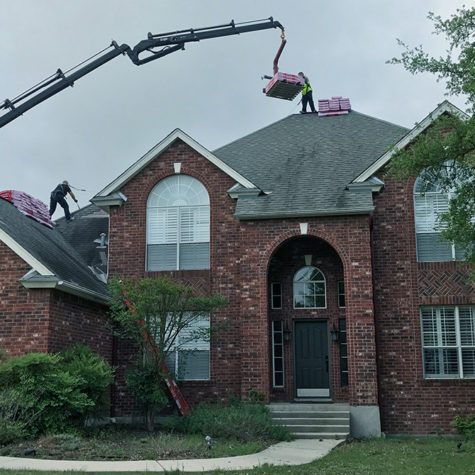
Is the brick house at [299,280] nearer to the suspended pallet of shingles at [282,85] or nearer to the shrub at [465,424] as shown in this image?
the shrub at [465,424]

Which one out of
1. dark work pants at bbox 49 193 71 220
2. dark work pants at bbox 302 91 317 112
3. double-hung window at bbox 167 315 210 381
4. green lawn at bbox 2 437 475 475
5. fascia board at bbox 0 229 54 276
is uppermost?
dark work pants at bbox 302 91 317 112

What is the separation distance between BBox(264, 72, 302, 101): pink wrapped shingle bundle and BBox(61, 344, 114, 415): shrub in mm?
10930

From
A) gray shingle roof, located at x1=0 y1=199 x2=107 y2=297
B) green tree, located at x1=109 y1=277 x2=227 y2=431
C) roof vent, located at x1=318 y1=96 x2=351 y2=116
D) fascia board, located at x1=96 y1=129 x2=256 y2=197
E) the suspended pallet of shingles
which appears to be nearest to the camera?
green tree, located at x1=109 y1=277 x2=227 y2=431

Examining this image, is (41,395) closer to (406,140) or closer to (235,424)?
(235,424)

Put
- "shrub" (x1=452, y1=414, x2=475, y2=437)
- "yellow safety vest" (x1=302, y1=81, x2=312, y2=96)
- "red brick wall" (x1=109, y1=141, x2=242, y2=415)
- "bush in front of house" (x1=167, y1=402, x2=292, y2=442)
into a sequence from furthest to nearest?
"yellow safety vest" (x1=302, y1=81, x2=312, y2=96), "red brick wall" (x1=109, y1=141, x2=242, y2=415), "shrub" (x1=452, y1=414, x2=475, y2=437), "bush in front of house" (x1=167, y1=402, x2=292, y2=442)

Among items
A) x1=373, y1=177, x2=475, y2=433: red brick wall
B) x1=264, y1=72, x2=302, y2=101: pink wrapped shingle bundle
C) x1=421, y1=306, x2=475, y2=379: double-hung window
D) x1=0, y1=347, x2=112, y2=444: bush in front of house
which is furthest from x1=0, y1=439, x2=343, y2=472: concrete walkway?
x1=264, y1=72, x2=302, y2=101: pink wrapped shingle bundle

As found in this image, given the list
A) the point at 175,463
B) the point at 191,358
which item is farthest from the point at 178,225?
the point at 175,463

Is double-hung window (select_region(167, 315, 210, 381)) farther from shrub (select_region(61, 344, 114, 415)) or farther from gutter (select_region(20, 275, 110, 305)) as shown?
gutter (select_region(20, 275, 110, 305))

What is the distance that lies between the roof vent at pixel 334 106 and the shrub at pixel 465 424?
10.9 metres

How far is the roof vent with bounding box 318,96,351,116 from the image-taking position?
22.8 meters

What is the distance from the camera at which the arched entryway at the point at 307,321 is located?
17.3 m

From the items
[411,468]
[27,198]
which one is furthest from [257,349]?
[27,198]

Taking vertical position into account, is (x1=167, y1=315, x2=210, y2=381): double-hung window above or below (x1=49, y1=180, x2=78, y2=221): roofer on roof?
below

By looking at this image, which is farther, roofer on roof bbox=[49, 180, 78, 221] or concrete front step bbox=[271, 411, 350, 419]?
roofer on roof bbox=[49, 180, 78, 221]
